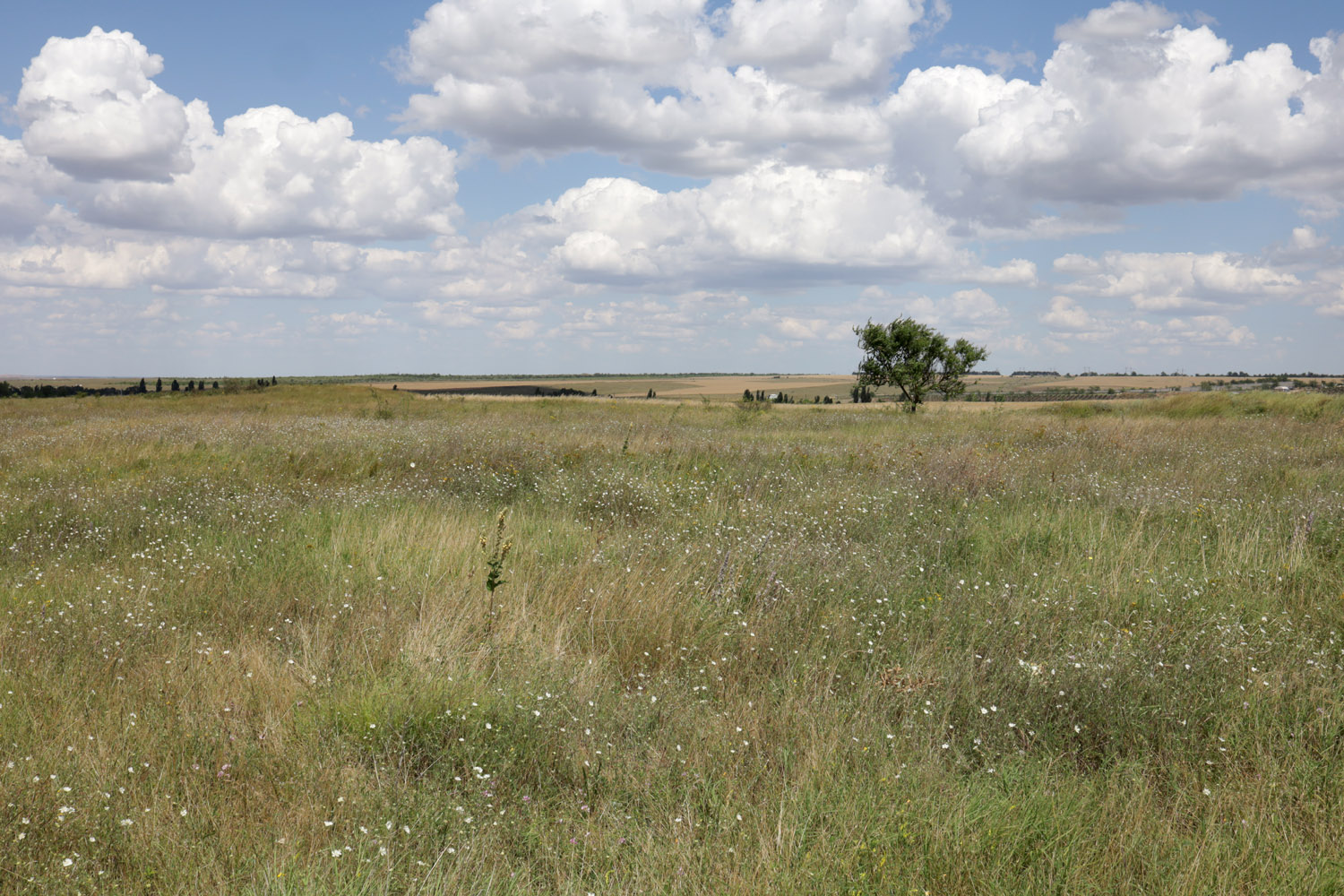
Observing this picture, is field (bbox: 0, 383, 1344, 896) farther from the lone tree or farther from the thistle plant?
the lone tree

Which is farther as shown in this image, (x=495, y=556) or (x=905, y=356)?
(x=905, y=356)

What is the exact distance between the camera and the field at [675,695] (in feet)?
9.55

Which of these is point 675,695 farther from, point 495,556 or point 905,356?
point 905,356

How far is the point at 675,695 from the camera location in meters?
4.18

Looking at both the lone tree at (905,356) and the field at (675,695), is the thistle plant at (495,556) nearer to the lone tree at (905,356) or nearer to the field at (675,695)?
the field at (675,695)

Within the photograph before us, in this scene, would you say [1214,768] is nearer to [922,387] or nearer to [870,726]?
[870,726]

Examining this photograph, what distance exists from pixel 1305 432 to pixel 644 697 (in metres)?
20.7

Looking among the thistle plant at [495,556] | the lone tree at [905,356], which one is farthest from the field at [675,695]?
the lone tree at [905,356]

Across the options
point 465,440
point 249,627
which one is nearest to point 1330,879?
point 249,627

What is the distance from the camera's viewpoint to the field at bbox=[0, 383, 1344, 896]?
2.91m

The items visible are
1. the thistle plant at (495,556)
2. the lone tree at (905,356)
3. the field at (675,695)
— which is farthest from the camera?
the lone tree at (905,356)

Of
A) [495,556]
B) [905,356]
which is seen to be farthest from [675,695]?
[905,356]

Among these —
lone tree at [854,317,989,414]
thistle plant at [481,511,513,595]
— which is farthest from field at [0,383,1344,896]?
lone tree at [854,317,989,414]

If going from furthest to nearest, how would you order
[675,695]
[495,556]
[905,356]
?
[905,356] < [495,556] < [675,695]
